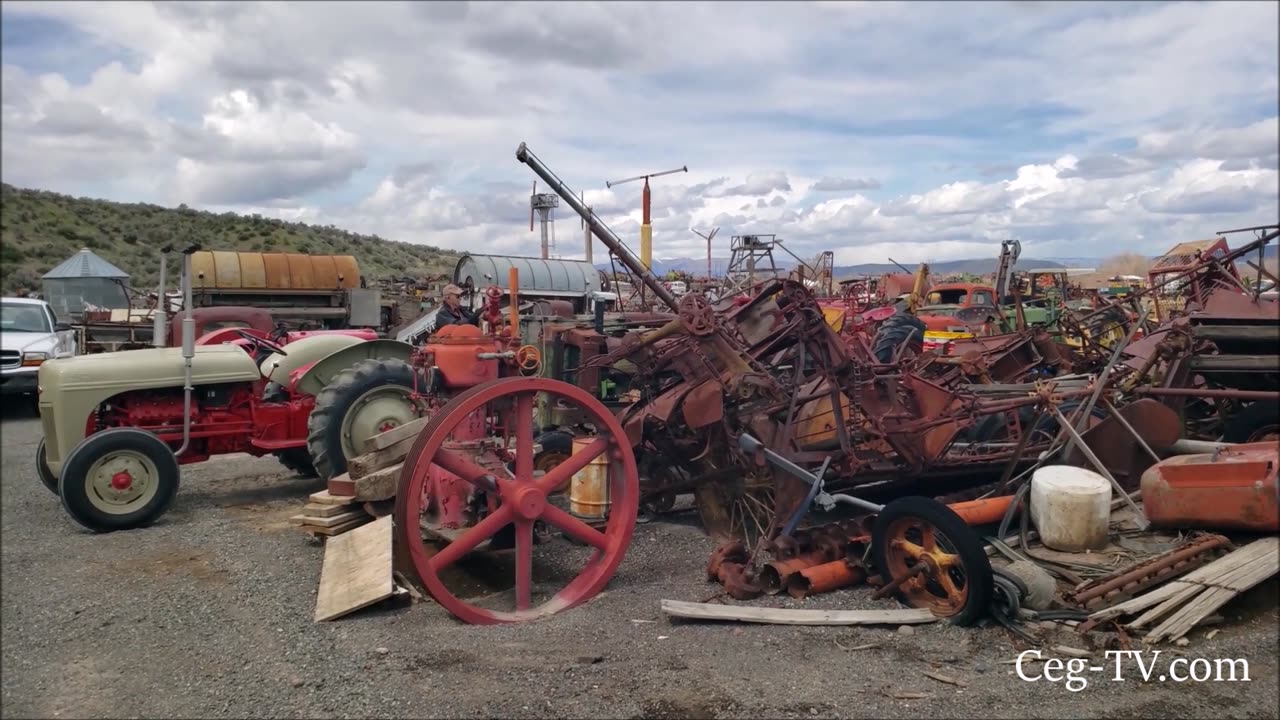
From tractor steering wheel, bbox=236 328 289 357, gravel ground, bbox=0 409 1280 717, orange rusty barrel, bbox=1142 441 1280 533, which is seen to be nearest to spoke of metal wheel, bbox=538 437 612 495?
gravel ground, bbox=0 409 1280 717

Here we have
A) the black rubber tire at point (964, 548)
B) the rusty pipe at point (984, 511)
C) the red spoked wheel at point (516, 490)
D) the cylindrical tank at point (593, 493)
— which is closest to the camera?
the black rubber tire at point (964, 548)

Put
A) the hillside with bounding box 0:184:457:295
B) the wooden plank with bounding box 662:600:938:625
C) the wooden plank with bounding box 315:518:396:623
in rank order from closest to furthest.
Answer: the wooden plank with bounding box 662:600:938:625
the wooden plank with bounding box 315:518:396:623
the hillside with bounding box 0:184:457:295

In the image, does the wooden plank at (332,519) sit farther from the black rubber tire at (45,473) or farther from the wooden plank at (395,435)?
the black rubber tire at (45,473)

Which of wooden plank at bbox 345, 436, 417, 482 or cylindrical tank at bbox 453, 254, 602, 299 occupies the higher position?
cylindrical tank at bbox 453, 254, 602, 299

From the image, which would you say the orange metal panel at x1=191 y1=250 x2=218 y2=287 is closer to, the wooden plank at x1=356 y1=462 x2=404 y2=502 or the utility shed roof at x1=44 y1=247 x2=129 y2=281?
the utility shed roof at x1=44 y1=247 x2=129 y2=281

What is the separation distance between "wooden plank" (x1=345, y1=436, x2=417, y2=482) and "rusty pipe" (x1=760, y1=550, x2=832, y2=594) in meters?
2.74

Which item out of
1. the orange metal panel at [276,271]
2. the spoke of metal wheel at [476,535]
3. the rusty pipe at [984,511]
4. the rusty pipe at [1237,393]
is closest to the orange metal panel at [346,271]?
the orange metal panel at [276,271]

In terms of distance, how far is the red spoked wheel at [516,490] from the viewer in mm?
4859

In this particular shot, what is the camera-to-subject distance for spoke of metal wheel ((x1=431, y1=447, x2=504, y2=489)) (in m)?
5.10

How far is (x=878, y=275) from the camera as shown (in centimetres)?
2244

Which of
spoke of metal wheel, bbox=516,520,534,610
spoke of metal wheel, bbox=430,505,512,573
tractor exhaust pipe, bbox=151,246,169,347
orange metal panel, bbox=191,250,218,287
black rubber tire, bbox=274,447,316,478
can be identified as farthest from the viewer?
orange metal panel, bbox=191,250,218,287

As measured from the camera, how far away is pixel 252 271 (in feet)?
43.0

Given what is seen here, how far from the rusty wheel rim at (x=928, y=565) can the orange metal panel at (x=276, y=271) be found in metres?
10.9

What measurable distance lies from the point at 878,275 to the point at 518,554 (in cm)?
1876
